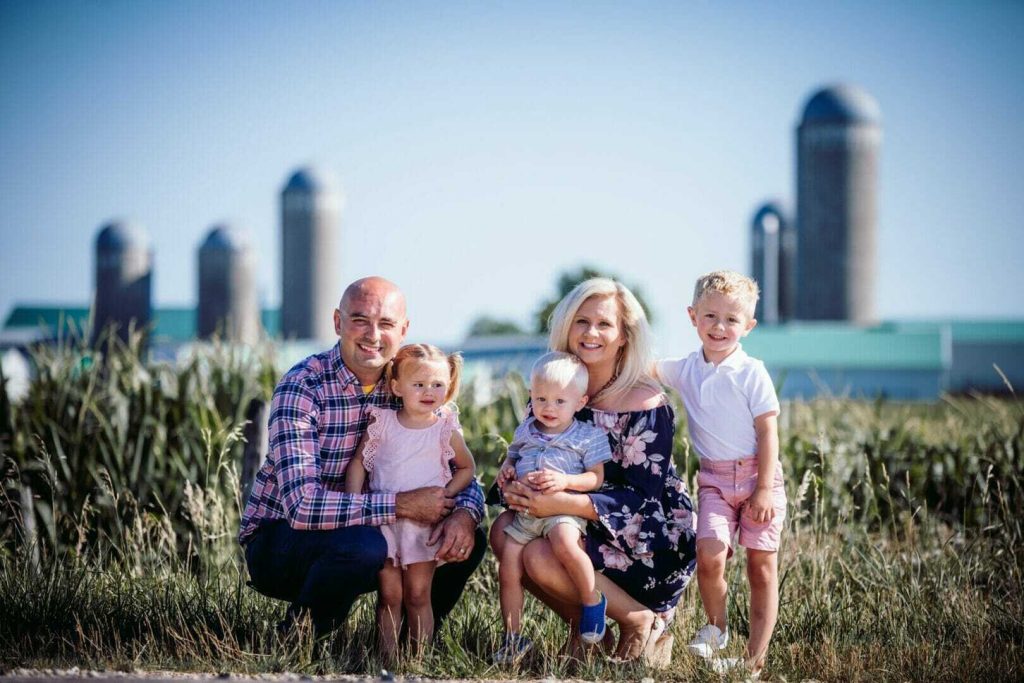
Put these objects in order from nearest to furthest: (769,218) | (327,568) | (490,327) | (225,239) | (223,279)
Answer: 1. (327,568)
2. (223,279)
3. (225,239)
4. (769,218)
5. (490,327)

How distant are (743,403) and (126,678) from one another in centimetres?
227

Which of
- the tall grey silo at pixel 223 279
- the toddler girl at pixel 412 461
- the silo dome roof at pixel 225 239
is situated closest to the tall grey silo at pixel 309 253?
the tall grey silo at pixel 223 279

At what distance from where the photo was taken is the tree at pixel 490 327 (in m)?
63.4

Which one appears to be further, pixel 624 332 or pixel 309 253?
pixel 309 253

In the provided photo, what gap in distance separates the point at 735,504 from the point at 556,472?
2.35 ft

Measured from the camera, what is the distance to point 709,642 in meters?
4.04

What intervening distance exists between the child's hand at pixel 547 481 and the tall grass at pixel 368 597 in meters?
0.55

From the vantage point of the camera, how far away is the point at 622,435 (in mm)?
4129

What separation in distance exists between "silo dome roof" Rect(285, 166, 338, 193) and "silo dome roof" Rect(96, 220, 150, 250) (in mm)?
6063

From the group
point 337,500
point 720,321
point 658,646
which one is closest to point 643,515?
point 658,646

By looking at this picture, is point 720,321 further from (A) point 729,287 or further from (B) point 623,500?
(B) point 623,500

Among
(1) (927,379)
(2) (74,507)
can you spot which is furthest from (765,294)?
(2) (74,507)

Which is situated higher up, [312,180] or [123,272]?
[312,180]

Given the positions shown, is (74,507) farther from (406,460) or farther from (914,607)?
(914,607)
